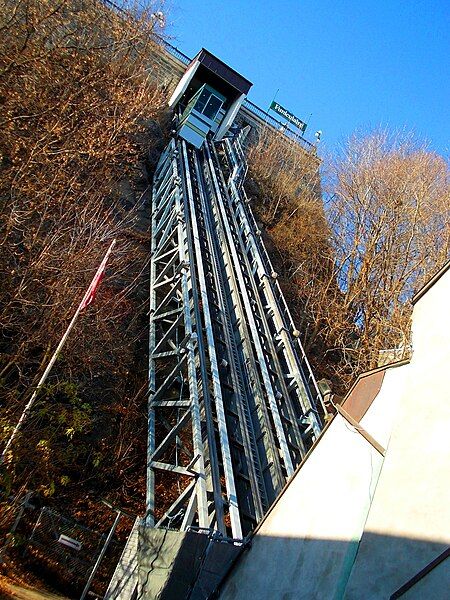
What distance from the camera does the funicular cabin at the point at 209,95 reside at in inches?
872

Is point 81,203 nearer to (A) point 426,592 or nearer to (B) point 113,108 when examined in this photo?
(B) point 113,108

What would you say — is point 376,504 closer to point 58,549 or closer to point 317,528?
point 317,528

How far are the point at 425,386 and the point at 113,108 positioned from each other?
14423 millimetres

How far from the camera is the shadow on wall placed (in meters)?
2.71

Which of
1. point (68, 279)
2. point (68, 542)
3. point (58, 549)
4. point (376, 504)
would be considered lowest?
point (58, 549)

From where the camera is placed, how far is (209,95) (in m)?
23.1

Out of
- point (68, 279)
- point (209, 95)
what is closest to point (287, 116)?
point (209, 95)

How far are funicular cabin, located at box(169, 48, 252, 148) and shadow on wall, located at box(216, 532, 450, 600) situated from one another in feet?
63.6

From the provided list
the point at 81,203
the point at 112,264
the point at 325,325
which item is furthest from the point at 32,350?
the point at 325,325

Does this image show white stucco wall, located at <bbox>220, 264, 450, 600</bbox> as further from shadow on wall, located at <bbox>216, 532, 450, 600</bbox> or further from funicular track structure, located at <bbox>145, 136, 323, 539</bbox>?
funicular track structure, located at <bbox>145, 136, 323, 539</bbox>

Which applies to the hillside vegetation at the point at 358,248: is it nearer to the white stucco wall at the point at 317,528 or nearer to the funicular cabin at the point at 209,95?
the funicular cabin at the point at 209,95

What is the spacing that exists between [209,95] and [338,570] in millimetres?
22665

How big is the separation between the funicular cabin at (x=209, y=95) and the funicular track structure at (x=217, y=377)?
5842 millimetres

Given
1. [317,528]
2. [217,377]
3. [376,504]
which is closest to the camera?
[376,504]
